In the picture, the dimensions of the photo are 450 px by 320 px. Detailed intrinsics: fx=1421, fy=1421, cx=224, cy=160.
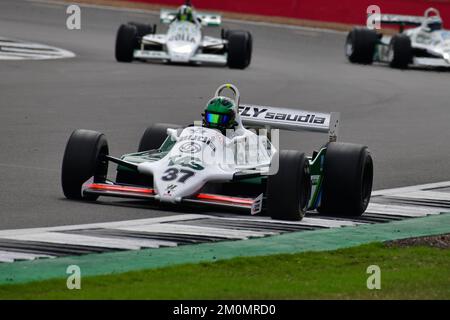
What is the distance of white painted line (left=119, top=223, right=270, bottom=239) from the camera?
11.6 metres

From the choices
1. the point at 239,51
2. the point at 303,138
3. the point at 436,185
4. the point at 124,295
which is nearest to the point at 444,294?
the point at 124,295

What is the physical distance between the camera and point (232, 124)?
44.0 ft

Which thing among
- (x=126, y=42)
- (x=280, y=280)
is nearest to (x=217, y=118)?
(x=280, y=280)

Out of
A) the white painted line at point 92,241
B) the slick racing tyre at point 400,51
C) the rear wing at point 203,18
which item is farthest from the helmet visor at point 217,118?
the slick racing tyre at point 400,51

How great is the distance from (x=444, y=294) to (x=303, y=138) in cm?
1048

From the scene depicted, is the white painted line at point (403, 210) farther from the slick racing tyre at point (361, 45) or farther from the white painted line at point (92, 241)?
the slick racing tyre at point (361, 45)

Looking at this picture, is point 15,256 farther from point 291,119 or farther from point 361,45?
point 361,45

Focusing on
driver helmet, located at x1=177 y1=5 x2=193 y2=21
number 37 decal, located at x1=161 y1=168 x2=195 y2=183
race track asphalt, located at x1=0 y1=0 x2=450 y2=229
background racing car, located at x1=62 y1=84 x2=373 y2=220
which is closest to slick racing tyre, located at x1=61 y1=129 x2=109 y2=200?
background racing car, located at x1=62 y1=84 x2=373 y2=220

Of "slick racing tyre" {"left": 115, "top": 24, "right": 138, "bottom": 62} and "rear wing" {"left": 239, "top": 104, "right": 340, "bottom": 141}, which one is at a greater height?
"rear wing" {"left": 239, "top": 104, "right": 340, "bottom": 141}

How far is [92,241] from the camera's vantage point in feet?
36.0

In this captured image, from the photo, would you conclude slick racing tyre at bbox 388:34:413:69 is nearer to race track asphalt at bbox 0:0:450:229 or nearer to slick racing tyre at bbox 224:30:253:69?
race track asphalt at bbox 0:0:450:229

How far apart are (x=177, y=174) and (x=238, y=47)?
1590 centimetres

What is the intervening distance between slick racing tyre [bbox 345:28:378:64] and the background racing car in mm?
18053
